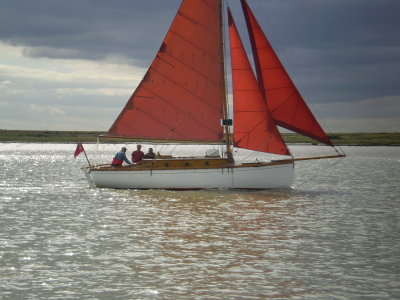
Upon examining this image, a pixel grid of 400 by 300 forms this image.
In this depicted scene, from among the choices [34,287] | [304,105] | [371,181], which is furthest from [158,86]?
[34,287]

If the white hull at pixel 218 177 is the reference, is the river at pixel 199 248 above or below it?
below

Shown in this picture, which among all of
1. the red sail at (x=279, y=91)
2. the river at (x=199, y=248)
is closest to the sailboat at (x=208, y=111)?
the red sail at (x=279, y=91)

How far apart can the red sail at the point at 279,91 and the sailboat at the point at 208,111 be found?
0.18 ft

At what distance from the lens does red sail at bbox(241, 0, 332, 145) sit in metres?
33.6

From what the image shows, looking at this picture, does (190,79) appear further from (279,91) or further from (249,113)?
(279,91)

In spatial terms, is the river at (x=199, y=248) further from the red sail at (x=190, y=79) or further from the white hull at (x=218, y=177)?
the red sail at (x=190, y=79)

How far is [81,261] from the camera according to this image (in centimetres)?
1612

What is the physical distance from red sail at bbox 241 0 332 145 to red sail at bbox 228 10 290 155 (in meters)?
0.64

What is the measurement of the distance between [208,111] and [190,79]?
212 cm

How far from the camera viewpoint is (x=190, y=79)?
117ft

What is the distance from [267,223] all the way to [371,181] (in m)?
25.9

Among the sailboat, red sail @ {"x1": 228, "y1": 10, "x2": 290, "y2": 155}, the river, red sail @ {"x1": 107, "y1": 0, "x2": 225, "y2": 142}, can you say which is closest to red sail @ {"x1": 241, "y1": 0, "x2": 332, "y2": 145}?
the sailboat

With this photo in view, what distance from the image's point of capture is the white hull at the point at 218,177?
34062 millimetres

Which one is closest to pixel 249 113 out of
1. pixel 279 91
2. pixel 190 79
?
pixel 279 91
